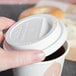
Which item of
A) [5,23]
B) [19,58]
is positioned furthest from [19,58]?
[5,23]

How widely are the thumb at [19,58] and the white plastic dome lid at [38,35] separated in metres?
0.01

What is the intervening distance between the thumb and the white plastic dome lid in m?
0.01

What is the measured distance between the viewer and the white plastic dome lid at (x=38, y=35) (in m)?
0.40

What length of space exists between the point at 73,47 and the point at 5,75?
0.21m

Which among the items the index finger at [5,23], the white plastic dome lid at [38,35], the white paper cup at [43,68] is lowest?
the white paper cup at [43,68]

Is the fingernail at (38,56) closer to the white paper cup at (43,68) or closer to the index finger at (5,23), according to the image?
the white paper cup at (43,68)

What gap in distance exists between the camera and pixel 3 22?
53 cm

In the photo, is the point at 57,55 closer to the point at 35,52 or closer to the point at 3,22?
the point at 35,52

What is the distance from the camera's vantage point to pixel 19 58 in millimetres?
385

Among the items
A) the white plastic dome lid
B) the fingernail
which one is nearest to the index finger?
the white plastic dome lid

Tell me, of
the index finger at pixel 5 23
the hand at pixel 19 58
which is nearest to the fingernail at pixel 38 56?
the hand at pixel 19 58

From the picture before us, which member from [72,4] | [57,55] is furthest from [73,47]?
[72,4]

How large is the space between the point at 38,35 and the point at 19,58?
0.07 metres

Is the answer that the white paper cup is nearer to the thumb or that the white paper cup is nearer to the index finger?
the thumb
